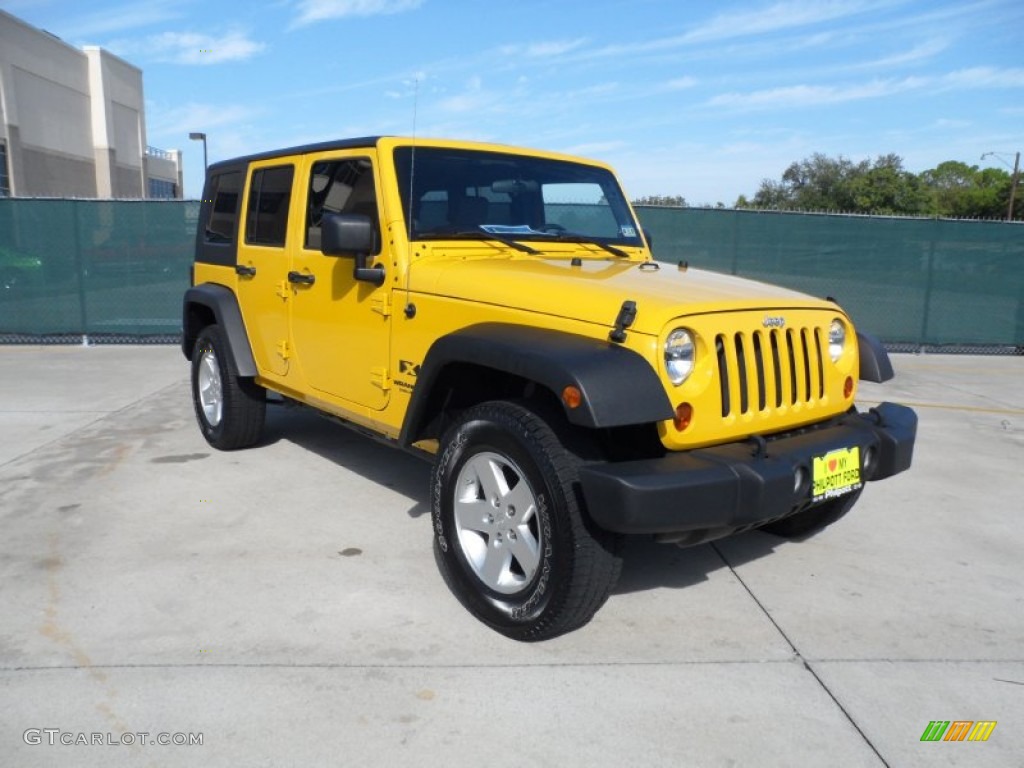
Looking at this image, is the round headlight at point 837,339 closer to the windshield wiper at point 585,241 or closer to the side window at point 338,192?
the windshield wiper at point 585,241

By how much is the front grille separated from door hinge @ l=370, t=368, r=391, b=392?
64.4 inches

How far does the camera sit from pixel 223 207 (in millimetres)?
5770

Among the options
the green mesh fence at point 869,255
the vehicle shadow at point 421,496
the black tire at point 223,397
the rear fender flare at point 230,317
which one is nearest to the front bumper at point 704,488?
the vehicle shadow at point 421,496

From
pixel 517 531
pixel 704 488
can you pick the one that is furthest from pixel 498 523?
pixel 704 488

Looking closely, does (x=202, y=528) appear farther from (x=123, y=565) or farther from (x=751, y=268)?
(x=751, y=268)

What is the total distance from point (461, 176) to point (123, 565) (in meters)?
2.44

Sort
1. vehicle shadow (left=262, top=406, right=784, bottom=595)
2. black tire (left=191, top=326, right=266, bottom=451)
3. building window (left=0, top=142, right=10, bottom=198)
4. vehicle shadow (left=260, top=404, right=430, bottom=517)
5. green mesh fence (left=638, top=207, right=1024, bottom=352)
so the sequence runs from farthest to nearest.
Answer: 1. building window (left=0, top=142, right=10, bottom=198)
2. green mesh fence (left=638, top=207, right=1024, bottom=352)
3. black tire (left=191, top=326, right=266, bottom=451)
4. vehicle shadow (left=260, top=404, right=430, bottom=517)
5. vehicle shadow (left=262, top=406, right=784, bottom=595)

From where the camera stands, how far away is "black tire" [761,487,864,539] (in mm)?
4094

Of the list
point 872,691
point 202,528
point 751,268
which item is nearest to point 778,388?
point 872,691

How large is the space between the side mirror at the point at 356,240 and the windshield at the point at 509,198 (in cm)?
21

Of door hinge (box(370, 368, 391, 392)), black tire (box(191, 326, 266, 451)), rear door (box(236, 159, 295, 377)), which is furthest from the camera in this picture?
black tire (box(191, 326, 266, 451))

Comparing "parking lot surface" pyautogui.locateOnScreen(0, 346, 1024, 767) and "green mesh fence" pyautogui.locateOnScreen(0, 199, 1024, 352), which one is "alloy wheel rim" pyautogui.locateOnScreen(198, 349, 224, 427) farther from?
"green mesh fence" pyautogui.locateOnScreen(0, 199, 1024, 352)

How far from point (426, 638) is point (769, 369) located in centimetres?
167

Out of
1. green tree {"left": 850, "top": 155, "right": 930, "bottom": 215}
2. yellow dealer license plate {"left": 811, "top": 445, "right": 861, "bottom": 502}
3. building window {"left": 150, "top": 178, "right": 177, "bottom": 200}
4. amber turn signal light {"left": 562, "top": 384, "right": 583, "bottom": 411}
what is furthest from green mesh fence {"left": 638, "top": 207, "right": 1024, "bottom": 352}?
green tree {"left": 850, "top": 155, "right": 930, "bottom": 215}
